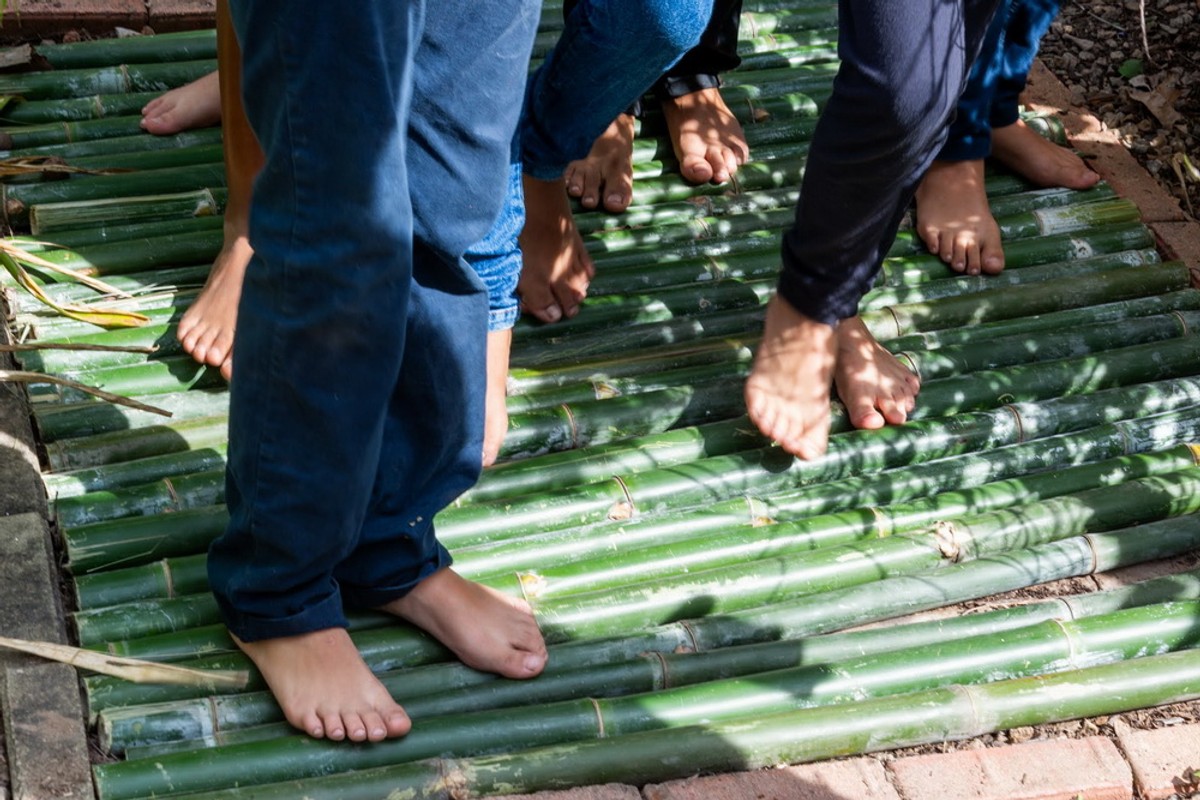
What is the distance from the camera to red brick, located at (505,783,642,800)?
2.08m

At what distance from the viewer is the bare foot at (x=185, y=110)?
11.2 ft

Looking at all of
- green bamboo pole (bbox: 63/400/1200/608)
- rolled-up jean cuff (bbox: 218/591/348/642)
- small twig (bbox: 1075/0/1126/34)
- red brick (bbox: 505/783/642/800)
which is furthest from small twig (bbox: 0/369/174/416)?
small twig (bbox: 1075/0/1126/34)

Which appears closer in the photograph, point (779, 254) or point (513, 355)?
point (513, 355)

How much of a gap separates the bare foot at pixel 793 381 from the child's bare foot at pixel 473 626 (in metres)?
0.69

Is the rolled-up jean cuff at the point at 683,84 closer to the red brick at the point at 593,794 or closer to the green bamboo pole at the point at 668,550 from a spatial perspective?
the green bamboo pole at the point at 668,550

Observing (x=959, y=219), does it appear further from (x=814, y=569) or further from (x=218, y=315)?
(x=218, y=315)

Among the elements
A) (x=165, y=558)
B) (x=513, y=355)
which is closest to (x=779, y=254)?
(x=513, y=355)

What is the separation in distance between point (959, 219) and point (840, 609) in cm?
122

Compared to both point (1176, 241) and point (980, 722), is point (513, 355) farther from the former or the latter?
point (1176, 241)

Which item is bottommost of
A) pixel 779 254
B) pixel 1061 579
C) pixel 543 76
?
pixel 1061 579

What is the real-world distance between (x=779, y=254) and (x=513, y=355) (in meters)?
0.71

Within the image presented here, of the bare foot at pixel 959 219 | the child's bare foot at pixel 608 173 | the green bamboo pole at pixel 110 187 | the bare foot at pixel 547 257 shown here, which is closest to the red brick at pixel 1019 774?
the bare foot at pixel 547 257

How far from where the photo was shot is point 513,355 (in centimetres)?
297

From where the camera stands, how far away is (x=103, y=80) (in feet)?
11.7
